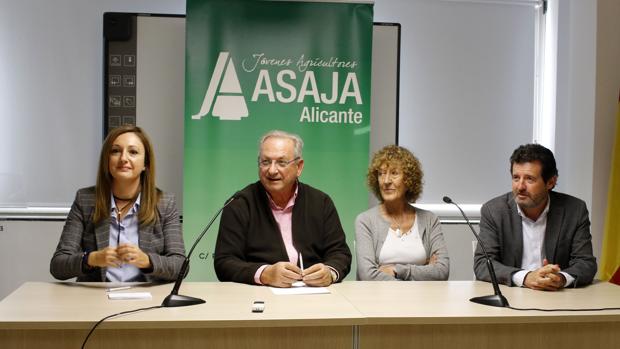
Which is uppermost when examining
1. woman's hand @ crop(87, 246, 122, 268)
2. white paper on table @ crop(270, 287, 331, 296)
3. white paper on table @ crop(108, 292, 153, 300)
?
woman's hand @ crop(87, 246, 122, 268)

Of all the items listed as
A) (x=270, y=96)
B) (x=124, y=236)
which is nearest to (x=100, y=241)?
(x=124, y=236)

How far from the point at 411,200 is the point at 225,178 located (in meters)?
1.29

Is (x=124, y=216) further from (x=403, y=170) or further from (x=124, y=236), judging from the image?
(x=403, y=170)

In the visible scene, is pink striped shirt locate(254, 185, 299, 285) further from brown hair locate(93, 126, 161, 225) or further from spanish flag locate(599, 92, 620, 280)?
spanish flag locate(599, 92, 620, 280)

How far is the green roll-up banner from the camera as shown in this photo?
4188 millimetres

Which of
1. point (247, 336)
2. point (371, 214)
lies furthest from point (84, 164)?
point (247, 336)

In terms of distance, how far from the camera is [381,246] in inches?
131

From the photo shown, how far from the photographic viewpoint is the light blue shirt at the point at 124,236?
9.26 feet

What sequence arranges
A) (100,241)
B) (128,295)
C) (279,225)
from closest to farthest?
(128,295), (100,241), (279,225)

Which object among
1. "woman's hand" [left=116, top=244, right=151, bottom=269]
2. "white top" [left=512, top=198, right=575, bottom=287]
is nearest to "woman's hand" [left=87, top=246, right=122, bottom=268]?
"woman's hand" [left=116, top=244, right=151, bottom=269]

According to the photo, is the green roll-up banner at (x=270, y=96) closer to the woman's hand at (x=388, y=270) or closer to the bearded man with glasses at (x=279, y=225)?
the woman's hand at (x=388, y=270)

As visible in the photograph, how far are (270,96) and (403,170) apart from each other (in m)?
1.18

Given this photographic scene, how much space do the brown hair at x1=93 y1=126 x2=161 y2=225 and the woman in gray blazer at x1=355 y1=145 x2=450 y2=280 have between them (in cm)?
102

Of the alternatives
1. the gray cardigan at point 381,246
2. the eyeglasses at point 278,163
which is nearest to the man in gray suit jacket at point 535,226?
the gray cardigan at point 381,246
